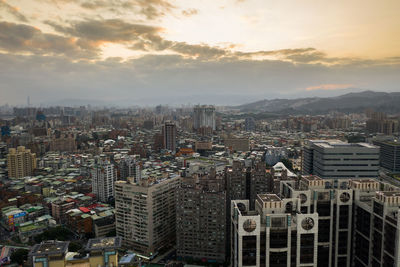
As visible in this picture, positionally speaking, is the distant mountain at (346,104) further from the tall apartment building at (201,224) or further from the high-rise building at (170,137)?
the tall apartment building at (201,224)

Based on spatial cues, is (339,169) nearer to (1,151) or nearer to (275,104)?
(1,151)

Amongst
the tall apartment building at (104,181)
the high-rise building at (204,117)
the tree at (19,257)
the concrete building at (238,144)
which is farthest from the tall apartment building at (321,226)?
the high-rise building at (204,117)

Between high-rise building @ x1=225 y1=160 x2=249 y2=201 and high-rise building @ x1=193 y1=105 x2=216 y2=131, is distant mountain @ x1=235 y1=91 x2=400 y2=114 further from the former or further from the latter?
high-rise building @ x1=225 y1=160 x2=249 y2=201

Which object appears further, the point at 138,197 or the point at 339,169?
the point at 339,169

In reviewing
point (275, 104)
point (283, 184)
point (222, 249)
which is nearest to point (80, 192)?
point (222, 249)

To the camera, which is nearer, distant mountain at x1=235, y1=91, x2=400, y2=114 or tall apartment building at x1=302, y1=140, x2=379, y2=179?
tall apartment building at x1=302, y1=140, x2=379, y2=179

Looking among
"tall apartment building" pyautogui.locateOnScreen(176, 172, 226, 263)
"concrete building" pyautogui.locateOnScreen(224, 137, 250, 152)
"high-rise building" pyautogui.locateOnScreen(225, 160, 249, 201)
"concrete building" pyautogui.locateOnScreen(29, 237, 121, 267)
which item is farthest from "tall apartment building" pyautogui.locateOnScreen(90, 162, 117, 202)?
"concrete building" pyautogui.locateOnScreen(224, 137, 250, 152)
